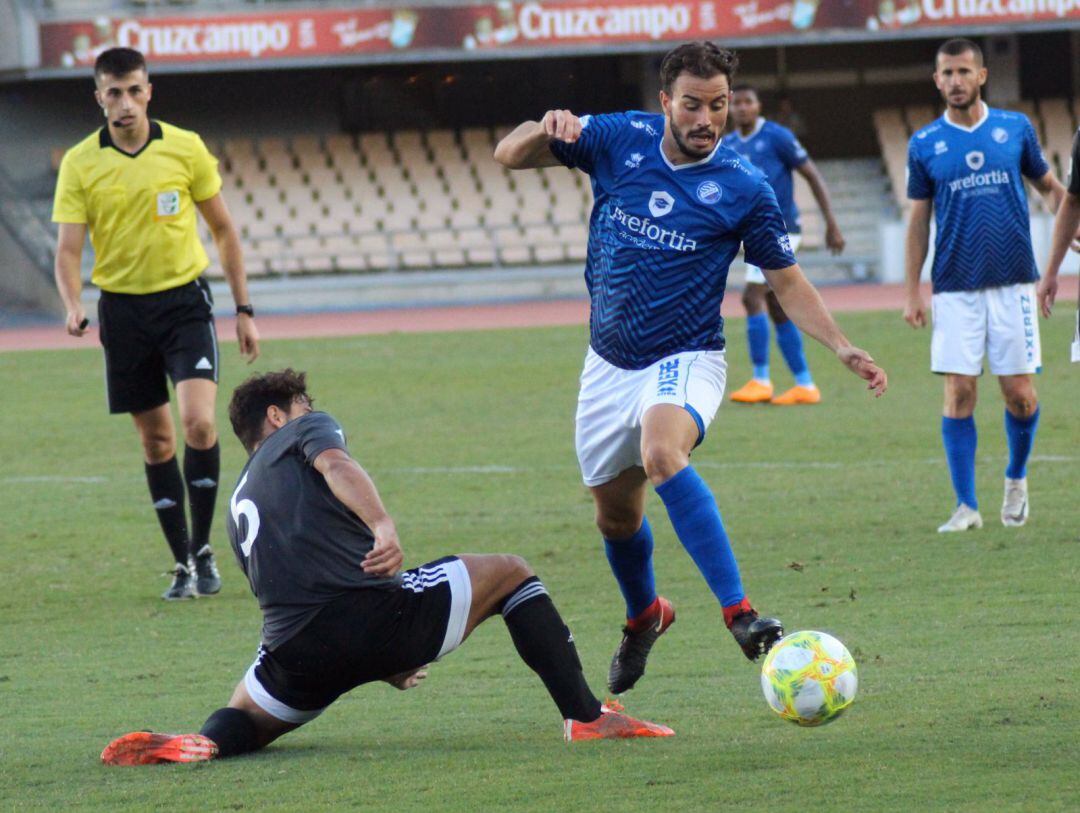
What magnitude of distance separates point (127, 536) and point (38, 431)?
15.3 feet

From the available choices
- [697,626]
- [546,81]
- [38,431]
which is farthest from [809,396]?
[546,81]

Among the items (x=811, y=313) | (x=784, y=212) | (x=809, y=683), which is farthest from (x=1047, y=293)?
(x=784, y=212)

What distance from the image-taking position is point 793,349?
41.9ft

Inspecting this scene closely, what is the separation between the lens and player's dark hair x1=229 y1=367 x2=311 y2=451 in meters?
4.73

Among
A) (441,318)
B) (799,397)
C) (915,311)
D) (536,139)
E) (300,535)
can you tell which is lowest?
(441,318)

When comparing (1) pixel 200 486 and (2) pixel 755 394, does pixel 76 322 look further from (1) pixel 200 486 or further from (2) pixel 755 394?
(2) pixel 755 394

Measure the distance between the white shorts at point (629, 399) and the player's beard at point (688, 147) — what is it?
0.59 m

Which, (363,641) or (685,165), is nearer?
(363,641)

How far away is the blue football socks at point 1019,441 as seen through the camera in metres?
7.80

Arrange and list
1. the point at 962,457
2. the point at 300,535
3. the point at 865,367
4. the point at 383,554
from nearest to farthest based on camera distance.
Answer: the point at 383,554, the point at 300,535, the point at 865,367, the point at 962,457

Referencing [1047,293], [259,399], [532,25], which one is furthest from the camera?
[532,25]

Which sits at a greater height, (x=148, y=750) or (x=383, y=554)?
(x=383, y=554)

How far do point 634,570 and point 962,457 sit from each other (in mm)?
2862

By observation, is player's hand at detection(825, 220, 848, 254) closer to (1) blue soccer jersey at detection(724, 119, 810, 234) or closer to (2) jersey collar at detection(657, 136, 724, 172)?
(1) blue soccer jersey at detection(724, 119, 810, 234)
